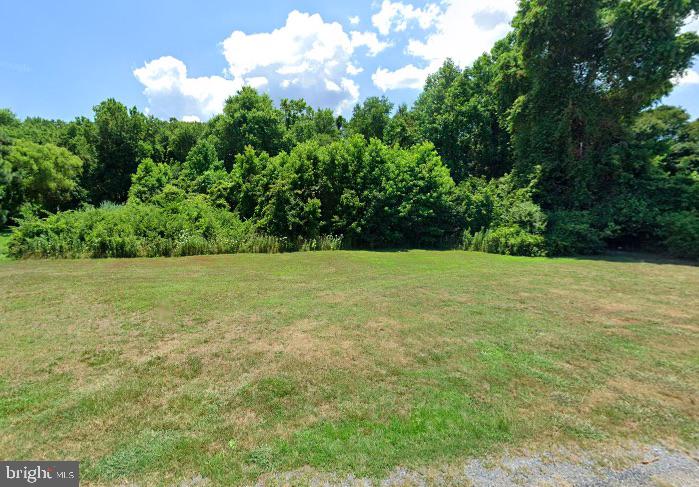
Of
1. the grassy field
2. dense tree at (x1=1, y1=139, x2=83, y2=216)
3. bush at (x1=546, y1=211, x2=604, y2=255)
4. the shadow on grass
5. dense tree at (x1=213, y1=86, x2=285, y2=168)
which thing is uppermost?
dense tree at (x1=213, y1=86, x2=285, y2=168)

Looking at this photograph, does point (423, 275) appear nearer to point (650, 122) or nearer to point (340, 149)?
point (340, 149)

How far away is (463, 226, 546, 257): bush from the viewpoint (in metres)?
14.8

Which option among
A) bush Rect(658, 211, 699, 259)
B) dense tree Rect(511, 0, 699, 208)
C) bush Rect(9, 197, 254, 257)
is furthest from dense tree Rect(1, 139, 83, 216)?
bush Rect(658, 211, 699, 259)

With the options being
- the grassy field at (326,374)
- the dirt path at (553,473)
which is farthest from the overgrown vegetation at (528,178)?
the dirt path at (553,473)

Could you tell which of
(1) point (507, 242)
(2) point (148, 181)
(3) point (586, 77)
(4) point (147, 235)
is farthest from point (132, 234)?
(3) point (586, 77)

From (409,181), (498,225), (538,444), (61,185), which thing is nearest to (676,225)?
(498,225)

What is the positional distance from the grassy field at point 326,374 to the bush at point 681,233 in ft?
20.5

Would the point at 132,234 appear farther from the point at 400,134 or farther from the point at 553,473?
the point at 400,134

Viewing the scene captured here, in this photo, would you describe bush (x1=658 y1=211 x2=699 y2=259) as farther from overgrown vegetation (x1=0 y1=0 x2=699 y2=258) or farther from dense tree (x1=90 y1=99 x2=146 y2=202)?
dense tree (x1=90 y1=99 x2=146 y2=202)

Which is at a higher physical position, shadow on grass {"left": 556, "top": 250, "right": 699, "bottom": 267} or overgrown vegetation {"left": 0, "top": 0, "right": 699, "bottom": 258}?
overgrown vegetation {"left": 0, "top": 0, "right": 699, "bottom": 258}

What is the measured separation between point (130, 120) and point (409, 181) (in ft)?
81.2

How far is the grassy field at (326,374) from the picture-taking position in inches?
119

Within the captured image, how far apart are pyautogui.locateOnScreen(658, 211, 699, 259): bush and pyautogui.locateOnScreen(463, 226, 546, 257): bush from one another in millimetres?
4527

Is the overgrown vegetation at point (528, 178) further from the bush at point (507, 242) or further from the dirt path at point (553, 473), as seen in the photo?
the dirt path at point (553, 473)
